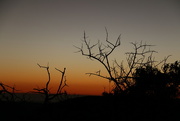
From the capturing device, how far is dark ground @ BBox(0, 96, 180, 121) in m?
6.21

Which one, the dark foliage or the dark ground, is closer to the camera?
the dark ground

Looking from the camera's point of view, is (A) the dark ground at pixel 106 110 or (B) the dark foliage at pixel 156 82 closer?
(A) the dark ground at pixel 106 110

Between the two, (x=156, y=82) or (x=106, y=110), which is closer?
(x=106, y=110)

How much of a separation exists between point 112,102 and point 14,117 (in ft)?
12.8

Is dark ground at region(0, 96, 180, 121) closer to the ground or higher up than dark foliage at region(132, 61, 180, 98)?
closer to the ground

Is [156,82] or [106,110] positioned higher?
[156,82]

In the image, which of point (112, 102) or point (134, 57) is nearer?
point (112, 102)

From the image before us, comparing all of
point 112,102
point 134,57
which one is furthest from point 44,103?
point 134,57

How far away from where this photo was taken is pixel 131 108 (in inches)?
261

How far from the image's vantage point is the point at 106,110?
21.6 ft

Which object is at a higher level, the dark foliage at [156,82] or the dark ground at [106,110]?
the dark foliage at [156,82]

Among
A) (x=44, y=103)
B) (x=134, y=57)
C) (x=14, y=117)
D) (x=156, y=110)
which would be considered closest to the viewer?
(x=156, y=110)

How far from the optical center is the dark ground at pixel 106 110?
621cm

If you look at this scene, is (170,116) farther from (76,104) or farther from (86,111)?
(76,104)
